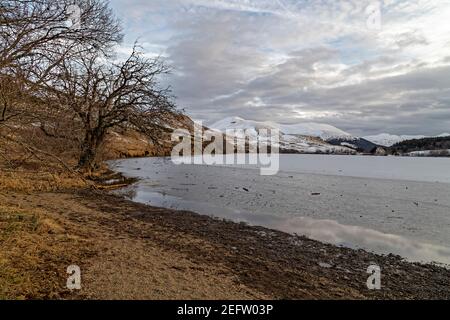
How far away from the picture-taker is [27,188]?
17703mm

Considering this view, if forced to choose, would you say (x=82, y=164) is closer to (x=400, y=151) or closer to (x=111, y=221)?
(x=111, y=221)

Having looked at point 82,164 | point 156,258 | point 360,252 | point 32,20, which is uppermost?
point 32,20

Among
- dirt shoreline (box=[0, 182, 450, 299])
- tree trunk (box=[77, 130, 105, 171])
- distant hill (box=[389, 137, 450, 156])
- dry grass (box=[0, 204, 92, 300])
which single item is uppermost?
distant hill (box=[389, 137, 450, 156])

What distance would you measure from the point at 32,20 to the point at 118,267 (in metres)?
5.71

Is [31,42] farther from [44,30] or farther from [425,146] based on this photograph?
[425,146]

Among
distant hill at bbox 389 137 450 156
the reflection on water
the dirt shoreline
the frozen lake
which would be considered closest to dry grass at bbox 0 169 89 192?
the dirt shoreline

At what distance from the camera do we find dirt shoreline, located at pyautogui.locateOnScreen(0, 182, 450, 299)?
665 centimetres

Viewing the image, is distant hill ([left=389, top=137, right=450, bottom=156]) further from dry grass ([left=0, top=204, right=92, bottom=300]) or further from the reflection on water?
dry grass ([left=0, top=204, right=92, bottom=300])

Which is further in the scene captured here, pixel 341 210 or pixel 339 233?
pixel 341 210

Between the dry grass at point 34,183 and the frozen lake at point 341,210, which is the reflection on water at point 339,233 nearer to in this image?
the frozen lake at point 341,210

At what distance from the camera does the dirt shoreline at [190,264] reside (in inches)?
262

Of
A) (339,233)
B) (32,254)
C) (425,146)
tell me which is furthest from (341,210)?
(425,146)

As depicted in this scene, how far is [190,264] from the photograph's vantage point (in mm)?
8469
